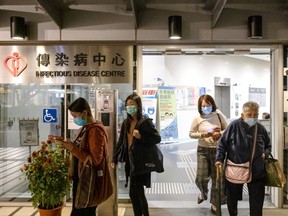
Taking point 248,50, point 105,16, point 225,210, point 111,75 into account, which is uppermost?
point 105,16

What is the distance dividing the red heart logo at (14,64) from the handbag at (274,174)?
3.41 m

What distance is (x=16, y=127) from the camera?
182 inches

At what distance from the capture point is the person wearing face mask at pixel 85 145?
2.58 meters

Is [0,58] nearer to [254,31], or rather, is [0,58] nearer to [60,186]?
[60,186]

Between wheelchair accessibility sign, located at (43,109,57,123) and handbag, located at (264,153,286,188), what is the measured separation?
291 centimetres

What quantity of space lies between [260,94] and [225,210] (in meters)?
6.15

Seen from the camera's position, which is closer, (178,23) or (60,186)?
(60,186)

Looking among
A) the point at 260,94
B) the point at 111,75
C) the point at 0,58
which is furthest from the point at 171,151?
the point at 0,58

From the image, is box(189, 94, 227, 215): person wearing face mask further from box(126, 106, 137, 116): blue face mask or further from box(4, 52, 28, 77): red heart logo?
box(4, 52, 28, 77): red heart logo

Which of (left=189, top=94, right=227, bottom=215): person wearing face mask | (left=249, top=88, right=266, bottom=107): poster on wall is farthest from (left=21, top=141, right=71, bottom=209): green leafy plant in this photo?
(left=249, top=88, right=266, bottom=107): poster on wall

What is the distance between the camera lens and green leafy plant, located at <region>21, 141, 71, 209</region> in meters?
3.18

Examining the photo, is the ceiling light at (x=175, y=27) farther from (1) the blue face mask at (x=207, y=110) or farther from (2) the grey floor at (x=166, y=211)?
(2) the grey floor at (x=166, y=211)

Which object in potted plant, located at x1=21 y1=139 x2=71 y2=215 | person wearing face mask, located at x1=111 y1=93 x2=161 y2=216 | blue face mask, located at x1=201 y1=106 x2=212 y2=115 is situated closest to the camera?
potted plant, located at x1=21 y1=139 x2=71 y2=215

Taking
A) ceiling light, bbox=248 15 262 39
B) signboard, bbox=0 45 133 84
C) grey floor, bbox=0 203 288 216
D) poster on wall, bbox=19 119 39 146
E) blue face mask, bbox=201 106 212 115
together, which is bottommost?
grey floor, bbox=0 203 288 216
